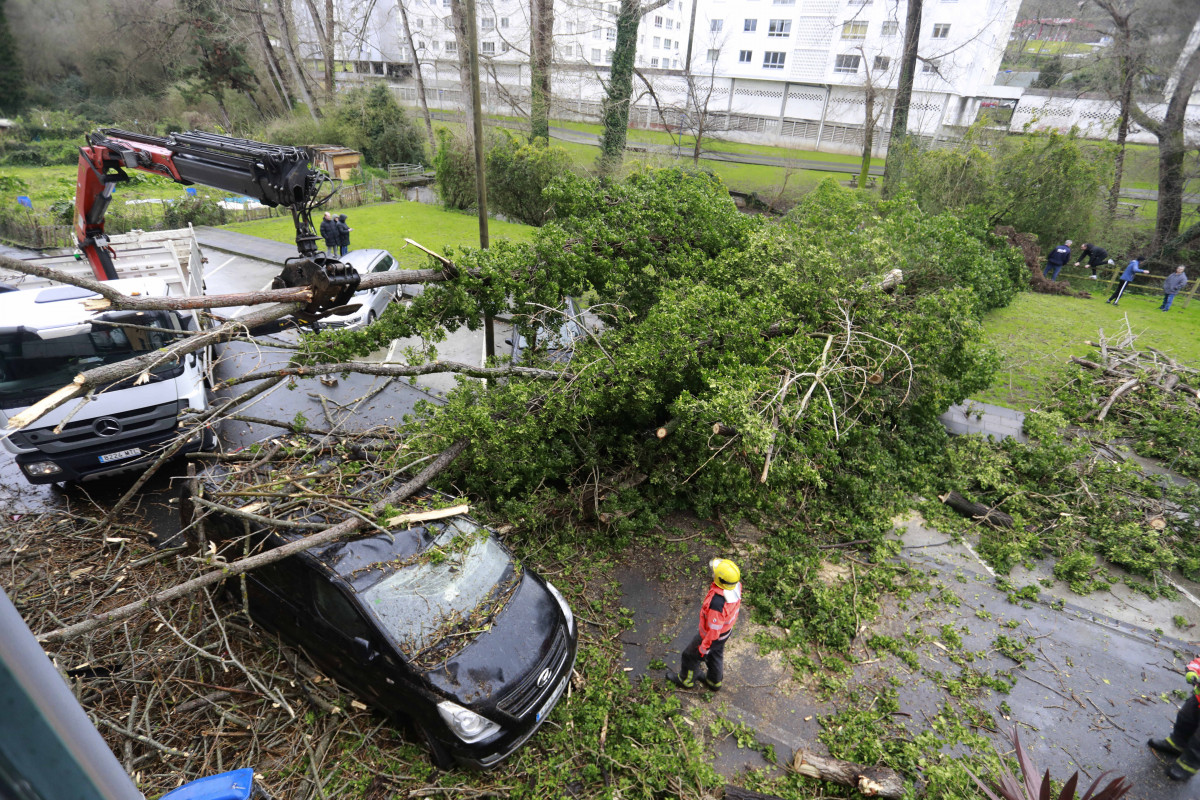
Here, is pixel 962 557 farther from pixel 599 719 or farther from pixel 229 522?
pixel 229 522

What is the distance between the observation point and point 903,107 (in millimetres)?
20531

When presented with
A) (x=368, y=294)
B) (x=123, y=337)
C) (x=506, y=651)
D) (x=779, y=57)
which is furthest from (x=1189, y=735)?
(x=779, y=57)

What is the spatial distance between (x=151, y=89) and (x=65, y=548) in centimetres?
3685

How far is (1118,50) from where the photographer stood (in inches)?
778

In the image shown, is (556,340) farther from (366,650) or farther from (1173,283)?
(1173,283)

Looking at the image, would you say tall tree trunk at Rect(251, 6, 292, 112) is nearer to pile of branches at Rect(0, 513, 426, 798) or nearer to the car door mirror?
pile of branches at Rect(0, 513, 426, 798)

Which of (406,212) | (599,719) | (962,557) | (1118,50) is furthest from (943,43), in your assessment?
(599,719)

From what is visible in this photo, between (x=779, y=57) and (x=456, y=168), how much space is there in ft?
89.2

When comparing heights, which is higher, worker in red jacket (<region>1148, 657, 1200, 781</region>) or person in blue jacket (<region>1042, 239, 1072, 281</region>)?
person in blue jacket (<region>1042, 239, 1072, 281</region>)

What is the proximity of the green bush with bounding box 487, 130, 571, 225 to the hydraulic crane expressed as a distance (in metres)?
12.7

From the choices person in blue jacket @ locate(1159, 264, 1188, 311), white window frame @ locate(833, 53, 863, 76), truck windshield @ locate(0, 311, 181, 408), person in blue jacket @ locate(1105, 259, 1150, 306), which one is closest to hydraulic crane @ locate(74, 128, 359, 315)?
truck windshield @ locate(0, 311, 181, 408)

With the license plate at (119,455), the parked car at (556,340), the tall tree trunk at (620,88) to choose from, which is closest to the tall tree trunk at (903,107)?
the tall tree trunk at (620,88)

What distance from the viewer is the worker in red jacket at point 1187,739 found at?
4996mm

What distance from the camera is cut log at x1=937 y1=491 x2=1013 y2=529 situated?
789 centimetres
